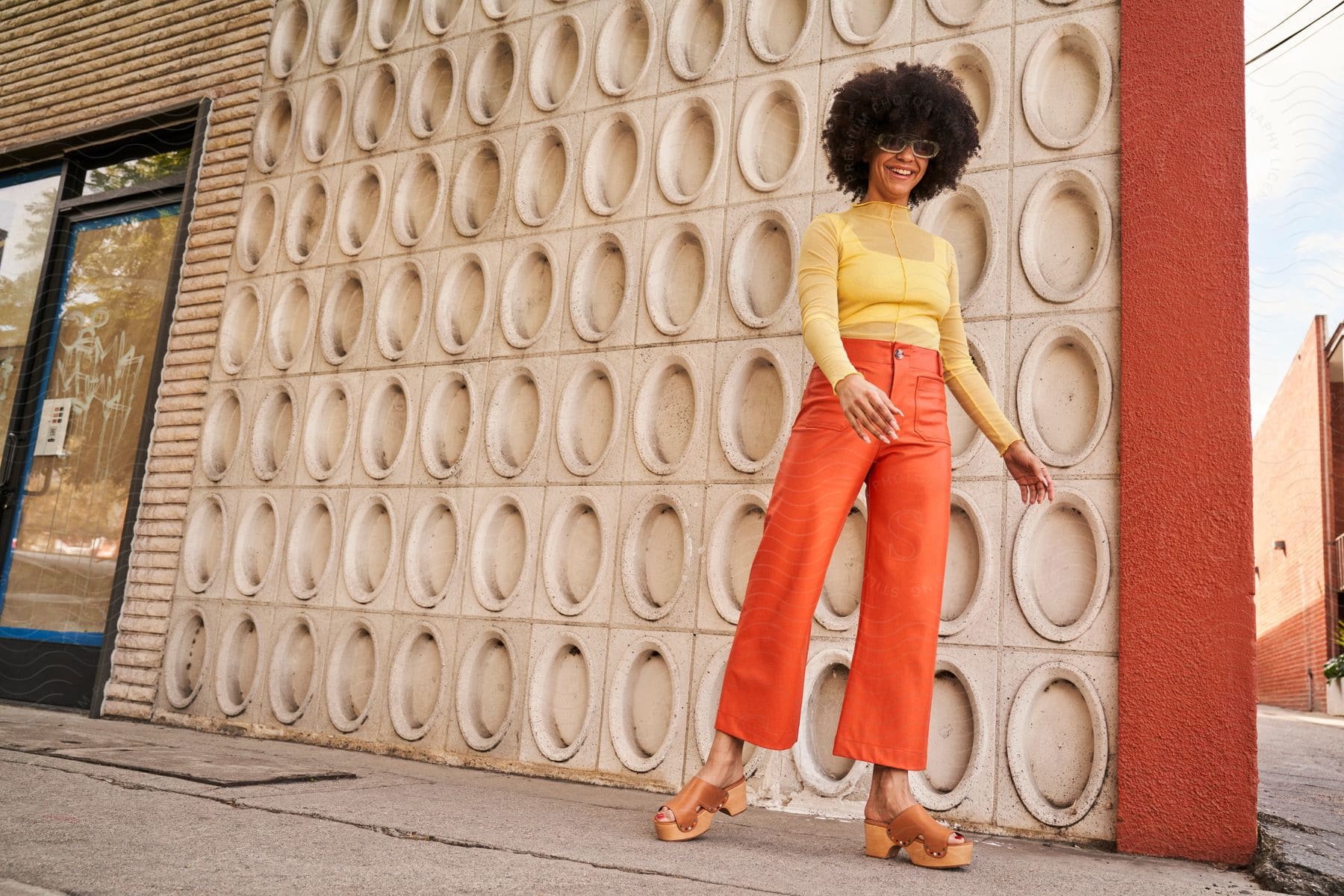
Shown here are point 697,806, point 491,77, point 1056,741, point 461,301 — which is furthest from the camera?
point 491,77

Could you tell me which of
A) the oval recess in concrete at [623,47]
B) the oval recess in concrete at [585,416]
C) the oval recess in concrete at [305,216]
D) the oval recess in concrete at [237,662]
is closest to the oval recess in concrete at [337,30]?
the oval recess in concrete at [305,216]

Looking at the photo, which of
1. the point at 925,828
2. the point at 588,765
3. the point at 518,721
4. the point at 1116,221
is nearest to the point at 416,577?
the point at 518,721

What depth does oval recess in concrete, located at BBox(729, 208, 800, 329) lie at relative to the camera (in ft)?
11.5

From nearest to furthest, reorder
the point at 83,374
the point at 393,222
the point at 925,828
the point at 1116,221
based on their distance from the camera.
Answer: the point at 925,828
the point at 1116,221
the point at 393,222
the point at 83,374

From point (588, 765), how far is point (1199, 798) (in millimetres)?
1797

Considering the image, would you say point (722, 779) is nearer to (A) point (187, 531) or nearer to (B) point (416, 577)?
(B) point (416, 577)

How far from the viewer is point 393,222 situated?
445 cm

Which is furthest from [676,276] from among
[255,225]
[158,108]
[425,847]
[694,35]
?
[158,108]

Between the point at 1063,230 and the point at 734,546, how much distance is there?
4.51 ft

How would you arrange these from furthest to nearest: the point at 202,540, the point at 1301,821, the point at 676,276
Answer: the point at 202,540
the point at 676,276
the point at 1301,821

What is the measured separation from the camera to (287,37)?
510 cm

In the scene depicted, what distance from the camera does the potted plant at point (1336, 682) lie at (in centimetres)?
1482

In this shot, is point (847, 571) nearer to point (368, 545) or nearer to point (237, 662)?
point (368, 545)

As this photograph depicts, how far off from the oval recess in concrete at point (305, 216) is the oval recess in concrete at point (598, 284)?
1506 millimetres
